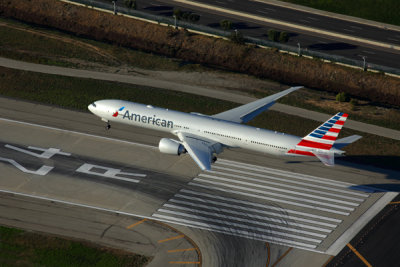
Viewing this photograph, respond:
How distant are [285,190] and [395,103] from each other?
3910cm

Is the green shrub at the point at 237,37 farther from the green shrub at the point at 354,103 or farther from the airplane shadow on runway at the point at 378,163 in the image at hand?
the airplane shadow on runway at the point at 378,163

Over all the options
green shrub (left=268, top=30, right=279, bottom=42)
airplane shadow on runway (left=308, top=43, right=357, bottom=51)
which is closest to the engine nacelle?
green shrub (left=268, top=30, right=279, bottom=42)

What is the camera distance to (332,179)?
7862cm

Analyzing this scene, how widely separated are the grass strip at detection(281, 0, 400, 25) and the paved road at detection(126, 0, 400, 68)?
3840 millimetres

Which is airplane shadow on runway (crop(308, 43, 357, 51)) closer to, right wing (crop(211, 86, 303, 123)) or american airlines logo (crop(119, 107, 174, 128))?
right wing (crop(211, 86, 303, 123))

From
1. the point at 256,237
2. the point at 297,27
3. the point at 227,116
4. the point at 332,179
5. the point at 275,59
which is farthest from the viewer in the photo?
the point at 297,27

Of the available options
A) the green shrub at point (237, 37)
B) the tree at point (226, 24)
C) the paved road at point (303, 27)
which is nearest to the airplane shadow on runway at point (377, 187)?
the paved road at point (303, 27)

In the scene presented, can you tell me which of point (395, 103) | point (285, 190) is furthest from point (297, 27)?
point (285, 190)

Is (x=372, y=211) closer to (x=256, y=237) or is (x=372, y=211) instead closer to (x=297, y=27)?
(x=256, y=237)

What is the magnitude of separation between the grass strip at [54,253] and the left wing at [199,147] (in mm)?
15872

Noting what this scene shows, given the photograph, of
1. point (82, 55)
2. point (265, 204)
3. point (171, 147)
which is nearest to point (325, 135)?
point (265, 204)

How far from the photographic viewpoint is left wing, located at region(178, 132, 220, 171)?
236 ft

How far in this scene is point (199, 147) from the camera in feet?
249

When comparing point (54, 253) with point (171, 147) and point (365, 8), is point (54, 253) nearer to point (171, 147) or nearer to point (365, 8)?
point (171, 147)
